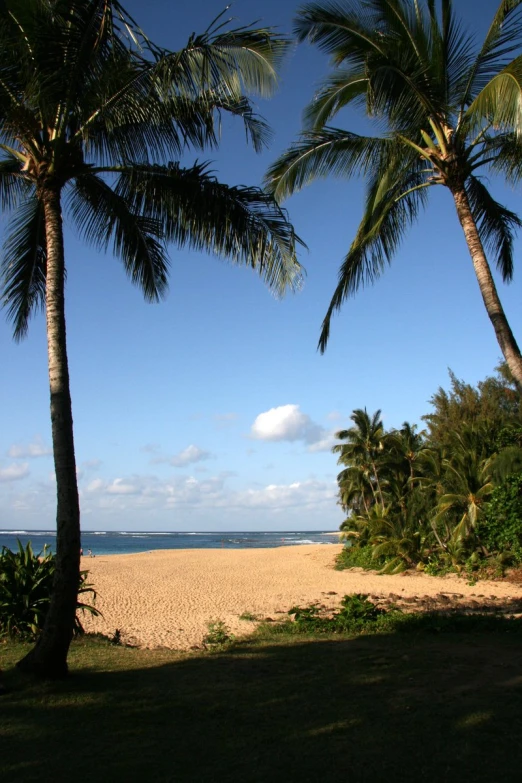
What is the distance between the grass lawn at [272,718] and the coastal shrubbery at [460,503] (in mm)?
11338

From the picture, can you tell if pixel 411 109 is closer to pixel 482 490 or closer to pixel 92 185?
pixel 92 185

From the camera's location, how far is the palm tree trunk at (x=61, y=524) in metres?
5.46

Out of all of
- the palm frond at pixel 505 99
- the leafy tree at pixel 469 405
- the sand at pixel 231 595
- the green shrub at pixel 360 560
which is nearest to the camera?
A: the palm frond at pixel 505 99

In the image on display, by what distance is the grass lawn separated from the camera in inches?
136

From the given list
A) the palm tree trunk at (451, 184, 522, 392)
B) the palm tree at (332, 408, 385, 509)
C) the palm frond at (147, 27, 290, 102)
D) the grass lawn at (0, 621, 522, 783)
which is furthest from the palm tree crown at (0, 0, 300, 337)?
the palm tree at (332, 408, 385, 509)

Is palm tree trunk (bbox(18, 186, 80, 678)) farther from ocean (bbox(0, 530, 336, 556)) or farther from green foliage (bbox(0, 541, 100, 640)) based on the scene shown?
ocean (bbox(0, 530, 336, 556))

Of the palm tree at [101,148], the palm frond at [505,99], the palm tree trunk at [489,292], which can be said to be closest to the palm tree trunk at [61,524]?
the palm tree at [101,148]

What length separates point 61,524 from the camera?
559 cm

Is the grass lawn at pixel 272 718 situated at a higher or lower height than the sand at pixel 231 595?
higher

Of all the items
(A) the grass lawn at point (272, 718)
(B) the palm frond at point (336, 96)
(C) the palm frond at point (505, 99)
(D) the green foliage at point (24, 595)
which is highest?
(B) the palm frond at point (336, 96)

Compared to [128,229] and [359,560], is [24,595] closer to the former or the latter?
[128,229]

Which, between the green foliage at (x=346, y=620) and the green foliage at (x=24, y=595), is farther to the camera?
the green foliage at (x=346, y=620)

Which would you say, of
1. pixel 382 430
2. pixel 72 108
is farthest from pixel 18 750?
pixel 382 430

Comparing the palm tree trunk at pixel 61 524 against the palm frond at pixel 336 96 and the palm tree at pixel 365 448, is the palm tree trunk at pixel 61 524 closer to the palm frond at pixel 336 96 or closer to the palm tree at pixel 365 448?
the palm frond at pixel 336 96
